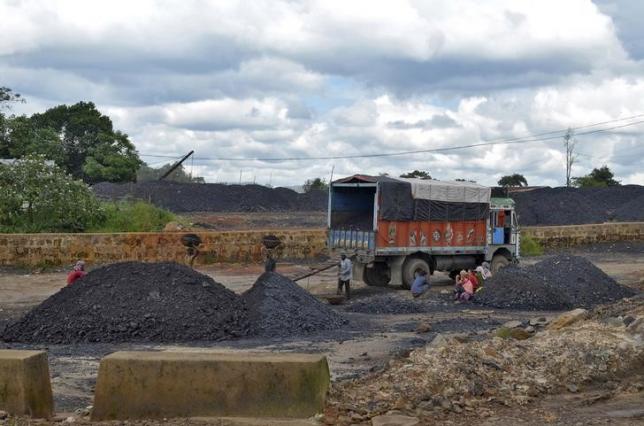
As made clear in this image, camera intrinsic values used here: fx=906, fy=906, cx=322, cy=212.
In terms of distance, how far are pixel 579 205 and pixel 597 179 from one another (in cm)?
1723

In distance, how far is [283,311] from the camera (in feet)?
53.6

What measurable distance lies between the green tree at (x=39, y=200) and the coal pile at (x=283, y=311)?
14.7 meters

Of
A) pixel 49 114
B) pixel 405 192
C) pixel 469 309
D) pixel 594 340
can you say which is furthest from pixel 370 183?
pixel 49 114

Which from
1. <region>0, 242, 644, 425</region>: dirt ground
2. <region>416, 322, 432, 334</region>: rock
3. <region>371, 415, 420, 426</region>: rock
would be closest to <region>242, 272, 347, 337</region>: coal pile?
<region>0, 242, 644, 425</region>: dirt ground

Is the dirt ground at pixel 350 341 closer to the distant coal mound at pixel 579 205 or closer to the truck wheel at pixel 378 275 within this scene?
the truck wheel at pixel 378 275

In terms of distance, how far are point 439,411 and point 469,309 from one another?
11.8 m

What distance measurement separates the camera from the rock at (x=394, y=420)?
7625 mm

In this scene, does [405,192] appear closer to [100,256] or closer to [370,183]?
[370,183]

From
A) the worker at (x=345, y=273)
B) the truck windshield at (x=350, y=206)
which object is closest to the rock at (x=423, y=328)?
the worker at (x=345, y=273)

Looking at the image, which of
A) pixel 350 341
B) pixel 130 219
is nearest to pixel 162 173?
pixel 130 219

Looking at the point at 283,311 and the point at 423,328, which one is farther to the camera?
the point at 283,311

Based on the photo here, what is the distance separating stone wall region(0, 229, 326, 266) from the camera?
26.4 meters

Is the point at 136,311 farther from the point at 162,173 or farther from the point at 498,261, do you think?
the point at 162,173

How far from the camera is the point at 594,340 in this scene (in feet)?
34.1
